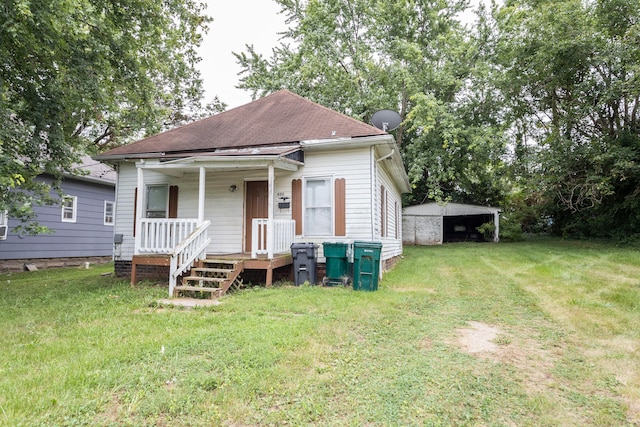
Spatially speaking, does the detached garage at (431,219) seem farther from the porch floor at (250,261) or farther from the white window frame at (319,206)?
the porch floor at (250,261)

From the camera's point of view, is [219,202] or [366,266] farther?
[219,202]

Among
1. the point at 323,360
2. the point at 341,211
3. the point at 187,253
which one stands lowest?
the point at 323,360

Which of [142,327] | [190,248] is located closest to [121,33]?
[190,248]

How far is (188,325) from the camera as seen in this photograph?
14.9 ft

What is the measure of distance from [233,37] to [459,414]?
2089 centimetres

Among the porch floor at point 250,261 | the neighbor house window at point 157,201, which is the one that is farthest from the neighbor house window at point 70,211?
the porch floor at point 250,261

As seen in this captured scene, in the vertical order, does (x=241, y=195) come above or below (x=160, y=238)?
above

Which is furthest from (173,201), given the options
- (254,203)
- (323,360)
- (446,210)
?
(446,210)

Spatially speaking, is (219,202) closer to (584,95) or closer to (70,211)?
(70,211)

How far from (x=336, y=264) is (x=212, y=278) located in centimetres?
261

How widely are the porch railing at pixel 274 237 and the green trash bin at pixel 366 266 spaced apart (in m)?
1.75

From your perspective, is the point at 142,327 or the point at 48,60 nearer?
the point at 142,327

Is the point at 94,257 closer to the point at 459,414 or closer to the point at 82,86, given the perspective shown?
the point at 82,86

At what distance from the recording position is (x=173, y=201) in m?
9.28
